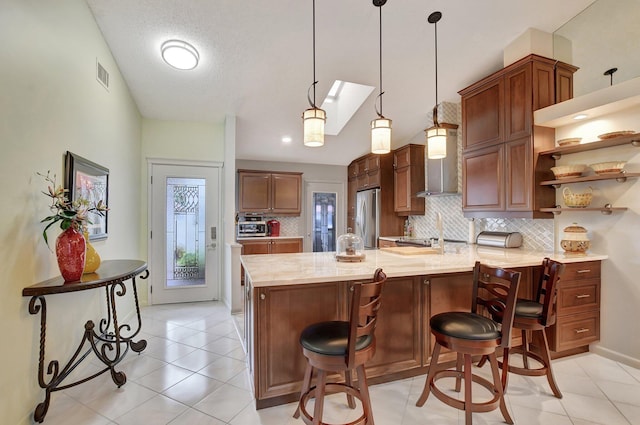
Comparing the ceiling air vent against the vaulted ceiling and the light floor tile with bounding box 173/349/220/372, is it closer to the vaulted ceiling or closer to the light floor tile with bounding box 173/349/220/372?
the vaulted ceiling

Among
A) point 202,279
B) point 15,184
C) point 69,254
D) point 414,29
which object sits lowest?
point 202,279

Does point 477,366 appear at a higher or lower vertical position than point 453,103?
lower

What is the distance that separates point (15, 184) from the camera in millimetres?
1666

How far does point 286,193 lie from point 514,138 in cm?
388

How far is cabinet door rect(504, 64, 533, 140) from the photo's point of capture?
2.89 meters

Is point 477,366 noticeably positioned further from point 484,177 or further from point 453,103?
point 453,103

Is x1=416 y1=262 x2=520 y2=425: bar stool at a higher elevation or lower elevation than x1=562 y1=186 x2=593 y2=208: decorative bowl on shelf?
lower

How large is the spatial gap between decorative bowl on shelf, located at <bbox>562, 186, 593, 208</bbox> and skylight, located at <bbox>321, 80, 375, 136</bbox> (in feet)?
8.70

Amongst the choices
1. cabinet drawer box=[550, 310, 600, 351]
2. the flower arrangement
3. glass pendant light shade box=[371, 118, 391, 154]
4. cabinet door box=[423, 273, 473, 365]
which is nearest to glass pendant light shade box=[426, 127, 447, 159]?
glass pendant light shade box=[371, 118, 391, 154]

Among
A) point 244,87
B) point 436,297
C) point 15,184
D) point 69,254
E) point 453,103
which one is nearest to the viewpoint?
point 15,184

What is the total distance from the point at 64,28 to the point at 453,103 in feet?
14.3

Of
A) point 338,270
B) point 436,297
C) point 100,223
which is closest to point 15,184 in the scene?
point 100,223

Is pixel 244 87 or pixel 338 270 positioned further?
pixel 244 87

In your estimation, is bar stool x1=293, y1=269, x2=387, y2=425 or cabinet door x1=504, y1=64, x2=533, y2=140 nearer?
bar stool x1=293, y1=269, x2=387, y2=425
